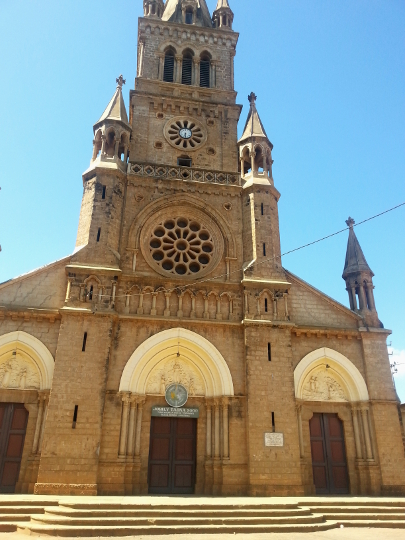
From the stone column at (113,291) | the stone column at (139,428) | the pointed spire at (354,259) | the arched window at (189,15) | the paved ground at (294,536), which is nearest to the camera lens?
the paved ground at (294,536)

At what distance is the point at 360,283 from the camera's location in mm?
20359

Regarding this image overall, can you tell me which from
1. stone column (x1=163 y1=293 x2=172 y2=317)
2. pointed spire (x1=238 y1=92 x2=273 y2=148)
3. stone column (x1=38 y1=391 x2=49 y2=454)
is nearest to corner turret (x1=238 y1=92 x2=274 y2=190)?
pointed spire (x1=238 y1=92 x2=273 y2=148)

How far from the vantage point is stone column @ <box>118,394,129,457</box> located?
51.2ft

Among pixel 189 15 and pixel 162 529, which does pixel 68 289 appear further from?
pixel 189 15

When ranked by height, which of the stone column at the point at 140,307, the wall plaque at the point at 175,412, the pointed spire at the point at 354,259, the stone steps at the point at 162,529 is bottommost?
the stone steps at the point at 162,529

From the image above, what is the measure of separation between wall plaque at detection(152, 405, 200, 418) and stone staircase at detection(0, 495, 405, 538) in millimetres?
4277

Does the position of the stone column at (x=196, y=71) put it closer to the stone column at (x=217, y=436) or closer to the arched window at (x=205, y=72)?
the arched window at (x=205, y=72)

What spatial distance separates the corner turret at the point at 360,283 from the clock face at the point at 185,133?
993 cm

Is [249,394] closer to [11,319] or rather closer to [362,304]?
[362,304]

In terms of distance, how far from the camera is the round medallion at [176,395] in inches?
667

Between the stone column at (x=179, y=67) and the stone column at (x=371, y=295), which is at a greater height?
the stone column at (x=179, y=67)

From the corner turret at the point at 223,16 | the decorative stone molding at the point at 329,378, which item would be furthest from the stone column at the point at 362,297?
the corner turret at the point at 223,16

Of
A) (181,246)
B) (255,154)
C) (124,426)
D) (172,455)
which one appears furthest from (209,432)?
(255,154)

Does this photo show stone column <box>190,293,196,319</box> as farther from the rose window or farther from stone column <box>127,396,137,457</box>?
stone column <box>127,396,137,457</box>
